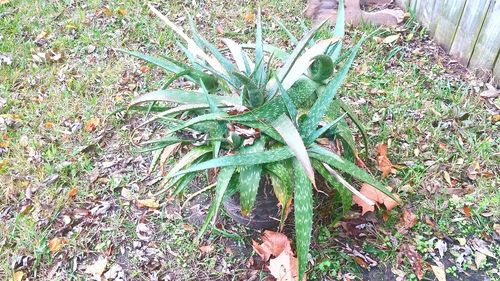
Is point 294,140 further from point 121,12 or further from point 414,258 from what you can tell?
point 121,12

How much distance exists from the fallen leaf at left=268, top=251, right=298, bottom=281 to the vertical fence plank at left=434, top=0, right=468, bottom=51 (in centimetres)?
200

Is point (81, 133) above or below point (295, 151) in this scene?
below

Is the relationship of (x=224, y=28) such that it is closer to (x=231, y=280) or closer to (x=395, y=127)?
(x=395, y=127)

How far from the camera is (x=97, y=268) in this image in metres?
2.21

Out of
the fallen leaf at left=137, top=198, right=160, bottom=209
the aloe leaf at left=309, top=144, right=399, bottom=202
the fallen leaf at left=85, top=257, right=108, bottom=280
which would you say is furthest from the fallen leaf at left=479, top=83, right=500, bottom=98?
the fallen leaf at left=85, top=257, right=108, bottom=280

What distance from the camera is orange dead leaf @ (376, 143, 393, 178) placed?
8.05 feet

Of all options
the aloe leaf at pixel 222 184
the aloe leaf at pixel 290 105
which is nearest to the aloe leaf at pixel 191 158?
the aloe leaf at pixel 222 184

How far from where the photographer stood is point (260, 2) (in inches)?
149

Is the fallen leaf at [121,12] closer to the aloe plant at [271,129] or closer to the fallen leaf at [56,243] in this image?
the aloe plant at [271,129]

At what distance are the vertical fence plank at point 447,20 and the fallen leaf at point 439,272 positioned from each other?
5.66 feet

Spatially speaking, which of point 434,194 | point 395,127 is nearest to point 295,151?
point 434,194

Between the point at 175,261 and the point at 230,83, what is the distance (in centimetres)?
90

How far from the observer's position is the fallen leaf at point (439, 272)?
2.05 m

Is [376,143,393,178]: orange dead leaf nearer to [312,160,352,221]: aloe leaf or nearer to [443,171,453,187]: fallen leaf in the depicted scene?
[443,171,453,187]: fallen leaf
